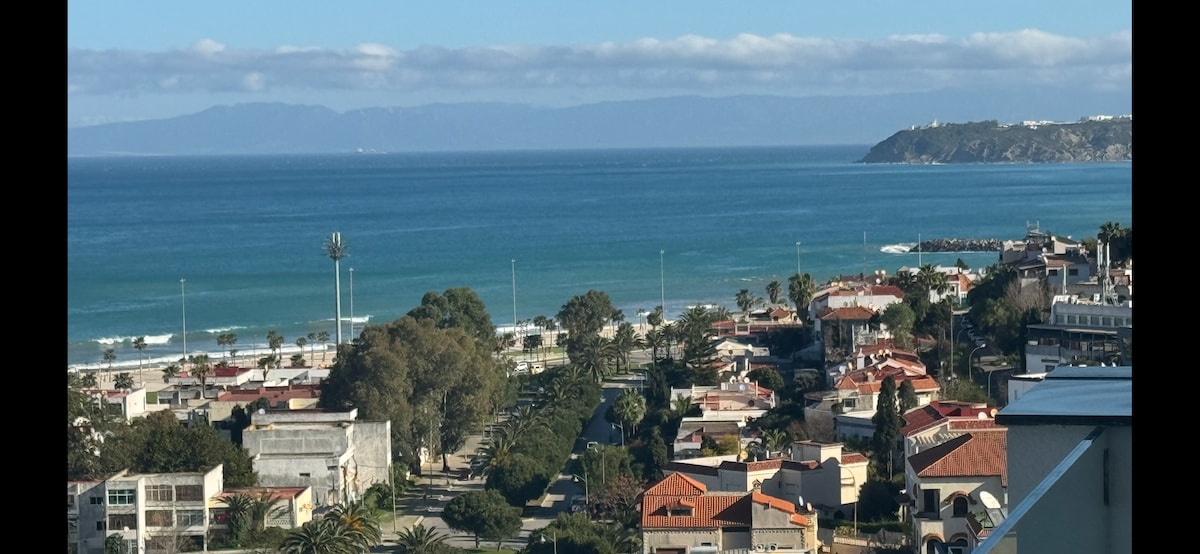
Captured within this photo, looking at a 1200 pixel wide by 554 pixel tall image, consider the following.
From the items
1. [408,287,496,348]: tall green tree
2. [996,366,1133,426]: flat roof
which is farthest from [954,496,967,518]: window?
[408,287,496,348]: tall green tree

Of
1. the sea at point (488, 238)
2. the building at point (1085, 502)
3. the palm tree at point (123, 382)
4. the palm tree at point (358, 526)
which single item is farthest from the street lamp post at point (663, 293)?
the building at point (1085, 502)

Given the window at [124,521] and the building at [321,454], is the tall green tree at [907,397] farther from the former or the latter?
the window at [124,521]

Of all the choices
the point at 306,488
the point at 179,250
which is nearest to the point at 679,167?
the point at 179,250

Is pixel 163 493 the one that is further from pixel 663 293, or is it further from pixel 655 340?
pixel 663 293

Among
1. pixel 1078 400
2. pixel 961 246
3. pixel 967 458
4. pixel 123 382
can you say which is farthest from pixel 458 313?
pixel 961 246
